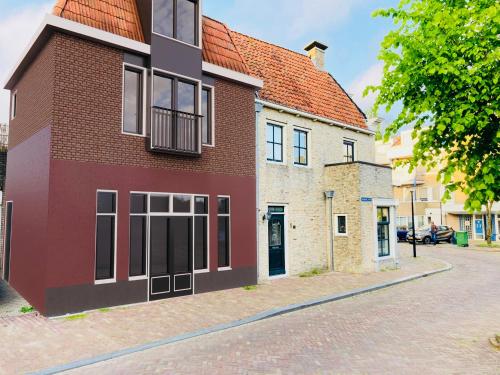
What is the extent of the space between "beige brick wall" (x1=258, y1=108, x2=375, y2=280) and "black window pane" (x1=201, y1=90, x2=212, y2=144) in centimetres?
228

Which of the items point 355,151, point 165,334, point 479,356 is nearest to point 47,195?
point 165,334

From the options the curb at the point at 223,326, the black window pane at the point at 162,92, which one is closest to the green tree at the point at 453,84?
the curb at the point at 223,326

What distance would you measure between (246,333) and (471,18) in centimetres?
744

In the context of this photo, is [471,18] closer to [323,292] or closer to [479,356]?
[479,356]

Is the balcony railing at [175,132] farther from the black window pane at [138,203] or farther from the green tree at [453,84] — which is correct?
the green tree at [453,84]

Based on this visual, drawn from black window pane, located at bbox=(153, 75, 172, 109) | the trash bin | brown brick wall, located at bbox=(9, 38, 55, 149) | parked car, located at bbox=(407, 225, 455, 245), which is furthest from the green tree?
parked car, located at bbox=(407, 225, 455, 245)

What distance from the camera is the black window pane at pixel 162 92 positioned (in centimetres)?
1062

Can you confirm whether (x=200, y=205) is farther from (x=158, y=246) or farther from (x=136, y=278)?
(x=136, y=278)

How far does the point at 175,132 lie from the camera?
10.7m

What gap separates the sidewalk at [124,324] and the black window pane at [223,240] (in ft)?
3.16

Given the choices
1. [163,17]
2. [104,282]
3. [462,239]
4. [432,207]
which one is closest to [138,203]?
[104,282]

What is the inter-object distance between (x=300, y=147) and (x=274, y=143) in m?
1.50

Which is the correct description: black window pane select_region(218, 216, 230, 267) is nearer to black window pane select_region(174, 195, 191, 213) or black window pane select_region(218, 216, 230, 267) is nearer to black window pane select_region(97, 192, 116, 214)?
black window pane select_region(174, 195, 191, 213)

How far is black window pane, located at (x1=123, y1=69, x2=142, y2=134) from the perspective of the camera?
10.3 meters
